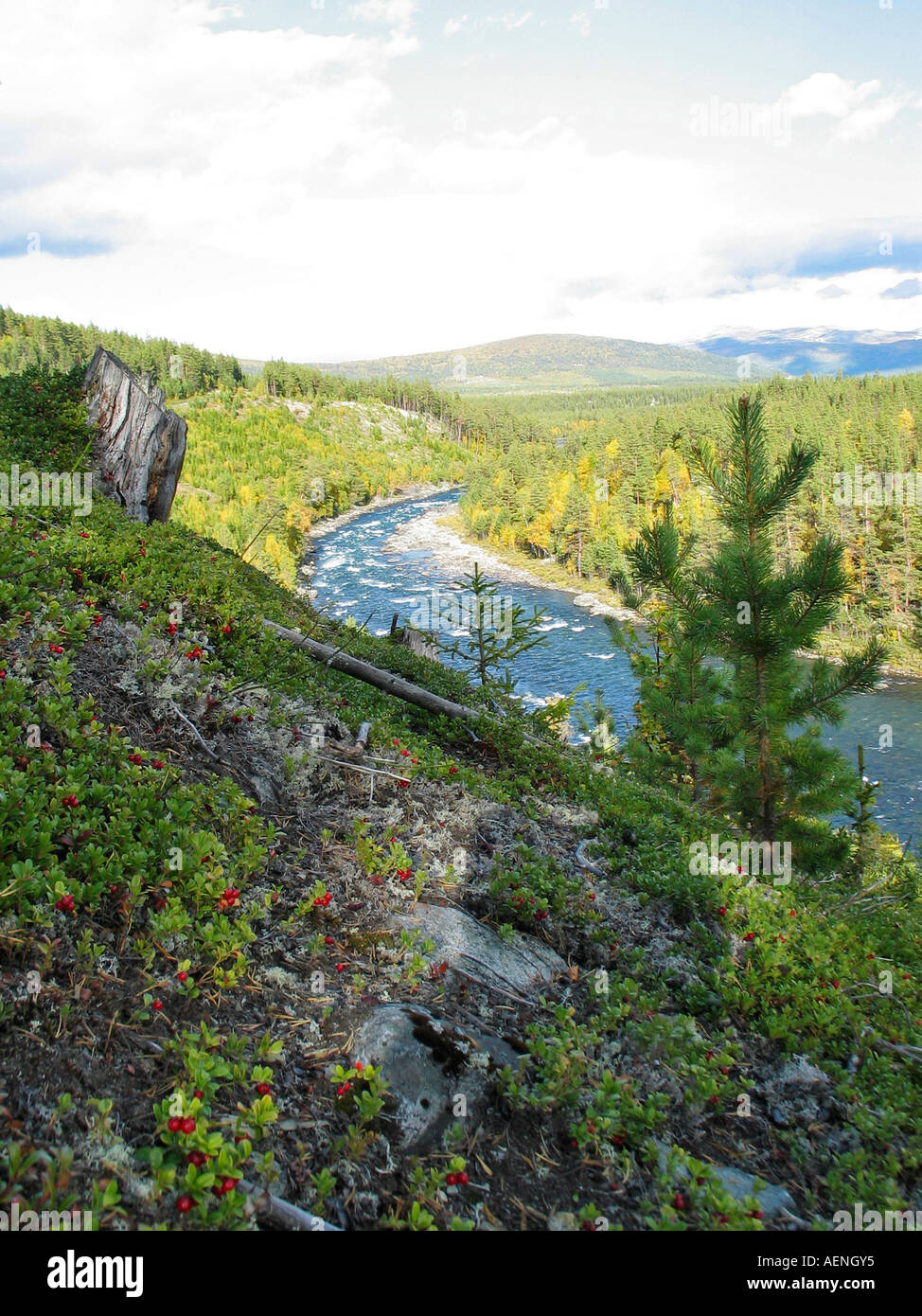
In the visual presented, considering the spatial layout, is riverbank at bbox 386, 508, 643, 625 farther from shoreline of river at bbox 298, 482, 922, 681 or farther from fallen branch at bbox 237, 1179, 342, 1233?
fallen branch at bbox 237, 1179, 342, 1233

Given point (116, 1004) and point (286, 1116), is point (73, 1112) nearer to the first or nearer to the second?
point (116, 1004)

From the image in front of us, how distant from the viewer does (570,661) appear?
147ft

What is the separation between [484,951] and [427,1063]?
1.16 metres

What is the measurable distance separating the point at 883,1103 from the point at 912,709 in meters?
45.6

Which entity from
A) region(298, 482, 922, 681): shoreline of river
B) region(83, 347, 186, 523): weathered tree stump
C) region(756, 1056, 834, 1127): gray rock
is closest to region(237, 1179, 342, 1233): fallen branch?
region(756, 1056, 834, 1127): gray rock

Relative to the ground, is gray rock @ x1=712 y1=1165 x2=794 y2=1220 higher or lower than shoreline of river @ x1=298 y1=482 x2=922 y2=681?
lower

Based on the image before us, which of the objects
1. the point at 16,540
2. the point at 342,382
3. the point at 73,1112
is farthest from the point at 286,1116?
the point at 342,382

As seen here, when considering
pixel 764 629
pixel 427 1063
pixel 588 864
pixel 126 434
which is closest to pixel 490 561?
pixel 126 434

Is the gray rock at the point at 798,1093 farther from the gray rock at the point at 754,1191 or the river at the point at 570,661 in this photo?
the river at the point at 570,661

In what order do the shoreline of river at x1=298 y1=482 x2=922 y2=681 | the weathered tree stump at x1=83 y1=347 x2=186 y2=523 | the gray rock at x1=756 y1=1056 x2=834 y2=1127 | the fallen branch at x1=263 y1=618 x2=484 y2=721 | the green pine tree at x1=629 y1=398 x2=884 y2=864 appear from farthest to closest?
the shoreline of river at x1=298 y1=482 x2=922 y2=681 < the weathered tree stump at x1=83 y1=347 x2=186 y2=523 < the fallen branch at x1=263 y1=618 x2=484 y2=721 < the green pine tree at x1=629 y1=398 x2=884 y2=864 < the gray rock at x1=756 y1=1056 x2=834 y2=1127

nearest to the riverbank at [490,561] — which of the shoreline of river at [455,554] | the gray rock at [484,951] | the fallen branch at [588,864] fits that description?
the shoreline of river at [455,554]

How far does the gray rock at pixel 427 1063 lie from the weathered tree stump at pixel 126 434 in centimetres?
929

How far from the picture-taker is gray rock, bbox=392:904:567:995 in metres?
4.59

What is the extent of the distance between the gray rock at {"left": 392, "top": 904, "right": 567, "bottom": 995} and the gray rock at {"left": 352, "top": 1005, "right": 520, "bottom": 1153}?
0.58m
